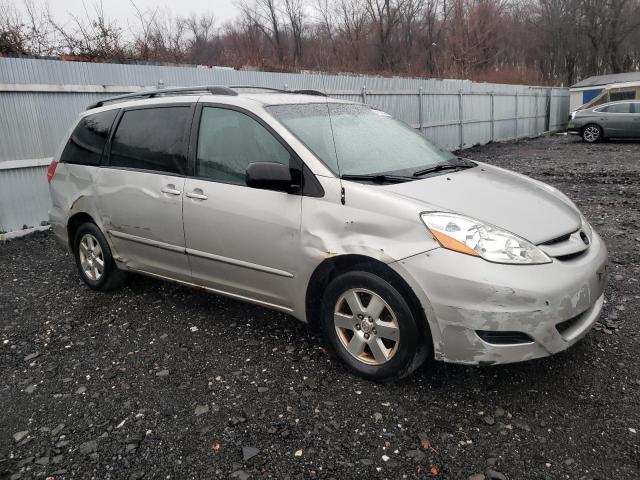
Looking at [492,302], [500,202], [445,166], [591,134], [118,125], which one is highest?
[118,125]

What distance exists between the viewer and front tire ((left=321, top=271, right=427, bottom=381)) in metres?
2.79

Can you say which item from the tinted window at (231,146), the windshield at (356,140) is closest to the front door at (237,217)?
the tinted window at (231,146)

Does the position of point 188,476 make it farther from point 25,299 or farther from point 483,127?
point 483,127

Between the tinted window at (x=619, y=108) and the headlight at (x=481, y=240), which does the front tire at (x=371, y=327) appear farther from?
the tinted window at (x=619, y=108)

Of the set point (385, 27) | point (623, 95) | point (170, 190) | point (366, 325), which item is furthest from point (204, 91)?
point (385, 27)

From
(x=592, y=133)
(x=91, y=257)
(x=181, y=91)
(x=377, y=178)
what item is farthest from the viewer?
(x=592, y=133)

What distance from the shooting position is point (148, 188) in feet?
12.9

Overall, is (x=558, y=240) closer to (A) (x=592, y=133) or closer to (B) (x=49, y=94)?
(B) (x=49, y=94)

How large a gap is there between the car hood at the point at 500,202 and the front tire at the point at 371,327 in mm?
548

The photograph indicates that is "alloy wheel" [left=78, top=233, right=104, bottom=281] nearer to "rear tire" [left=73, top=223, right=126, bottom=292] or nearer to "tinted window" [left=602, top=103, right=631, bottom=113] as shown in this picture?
"rear tire" [left=73, top=223, right=126, bottom=292]

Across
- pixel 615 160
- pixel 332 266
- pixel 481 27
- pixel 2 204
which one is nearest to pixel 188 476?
pixel 332 266

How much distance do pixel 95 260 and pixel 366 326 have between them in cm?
288

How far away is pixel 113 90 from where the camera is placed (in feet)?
25.2

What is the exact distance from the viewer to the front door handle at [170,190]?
147 inches
